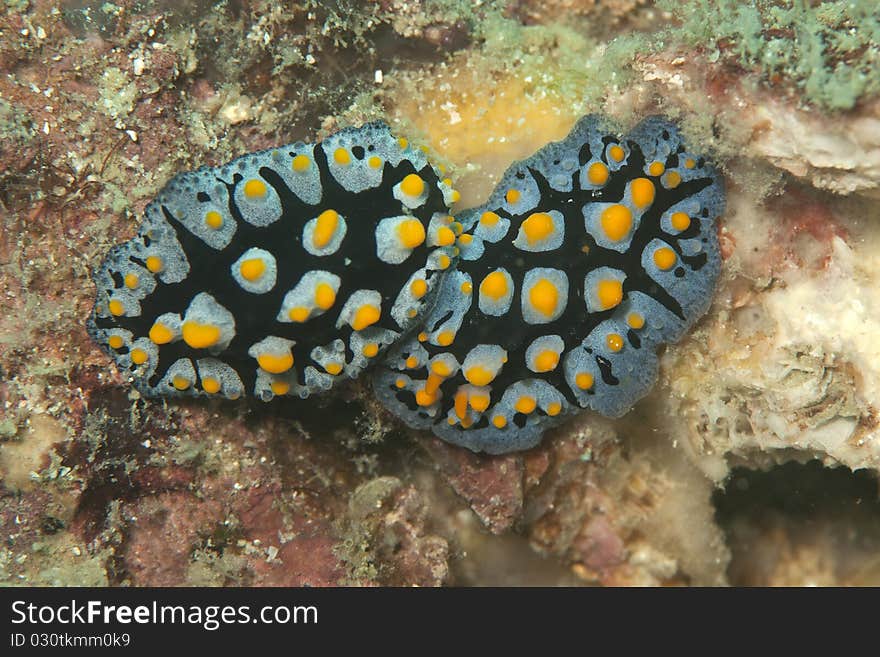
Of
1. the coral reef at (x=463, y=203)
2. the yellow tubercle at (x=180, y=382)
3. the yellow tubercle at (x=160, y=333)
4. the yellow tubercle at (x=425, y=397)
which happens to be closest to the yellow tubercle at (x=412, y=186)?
the coral reef at (x=463, y=203)

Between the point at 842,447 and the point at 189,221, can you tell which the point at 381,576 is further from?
the point at 842,447

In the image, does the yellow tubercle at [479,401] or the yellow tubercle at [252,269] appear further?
the yellow tubercle at [479,401]

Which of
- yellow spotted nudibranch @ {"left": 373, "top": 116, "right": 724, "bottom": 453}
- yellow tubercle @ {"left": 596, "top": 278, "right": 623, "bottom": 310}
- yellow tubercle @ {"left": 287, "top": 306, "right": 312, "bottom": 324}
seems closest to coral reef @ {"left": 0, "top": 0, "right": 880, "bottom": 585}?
yellow spotted nudibranch @ {"left": 373, "top": 116, "right": 724, "bottom": 453}

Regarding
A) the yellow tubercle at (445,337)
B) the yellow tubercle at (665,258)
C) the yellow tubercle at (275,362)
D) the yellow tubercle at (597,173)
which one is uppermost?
the yellow tubercle at (597,173)

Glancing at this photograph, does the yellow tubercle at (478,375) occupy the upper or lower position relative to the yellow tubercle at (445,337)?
lower

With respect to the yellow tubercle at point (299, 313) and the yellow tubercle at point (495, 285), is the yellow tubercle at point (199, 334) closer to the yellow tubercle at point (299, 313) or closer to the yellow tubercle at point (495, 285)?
the yellow tubercle at point (299, 313)

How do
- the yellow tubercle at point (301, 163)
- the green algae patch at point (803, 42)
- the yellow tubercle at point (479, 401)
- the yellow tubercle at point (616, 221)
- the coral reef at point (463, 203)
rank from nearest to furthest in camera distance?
1. the green algae patch at point (803, 42)
2. the coral reef at point (463, 203)
3. the yellow tubercle at point (301, 163)
4. the yellow tubercle at point (616, 221)
5. the yellow tubercle at point (479, 401)
